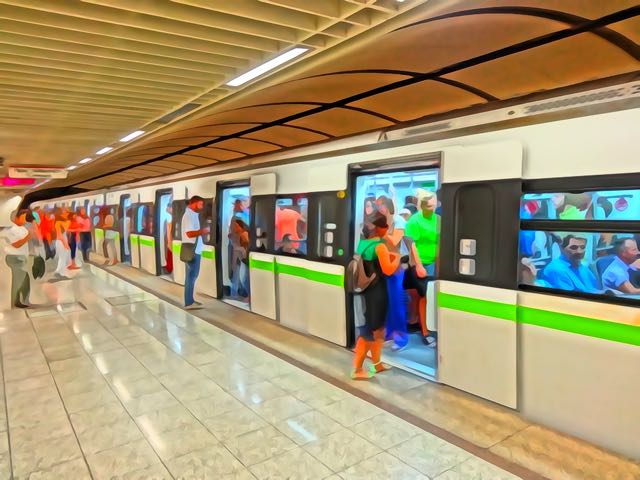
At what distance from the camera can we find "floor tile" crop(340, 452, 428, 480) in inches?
103

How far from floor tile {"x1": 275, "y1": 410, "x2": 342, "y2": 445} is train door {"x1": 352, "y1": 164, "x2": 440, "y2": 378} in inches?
38.4

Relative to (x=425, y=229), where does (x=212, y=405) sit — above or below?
below

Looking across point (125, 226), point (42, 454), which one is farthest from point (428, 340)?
point (125, 226)

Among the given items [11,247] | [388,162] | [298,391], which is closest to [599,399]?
[298,391]

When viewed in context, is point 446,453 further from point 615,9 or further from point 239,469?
point 615,9

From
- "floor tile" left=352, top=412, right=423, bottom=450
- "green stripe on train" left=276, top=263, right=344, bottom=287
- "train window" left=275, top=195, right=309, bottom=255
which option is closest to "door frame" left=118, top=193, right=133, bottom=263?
"train window" left=275, top=195, right=309, bottom=255

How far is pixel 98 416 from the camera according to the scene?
3350 millimetres

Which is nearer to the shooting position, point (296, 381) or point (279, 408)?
point (279, 408)

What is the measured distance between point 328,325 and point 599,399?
289 centimetres

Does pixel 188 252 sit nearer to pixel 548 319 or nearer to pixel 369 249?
pixel 369 249

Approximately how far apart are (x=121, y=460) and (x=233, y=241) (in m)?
5.05

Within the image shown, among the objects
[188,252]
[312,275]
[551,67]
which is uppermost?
[551,67]

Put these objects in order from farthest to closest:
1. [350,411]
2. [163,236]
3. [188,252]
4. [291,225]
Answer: [163,236] < [188,252] < [291,225] < [350,411]

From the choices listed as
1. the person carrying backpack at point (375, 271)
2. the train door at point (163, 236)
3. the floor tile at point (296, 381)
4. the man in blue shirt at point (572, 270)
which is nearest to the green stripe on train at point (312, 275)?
the person carrying backpack at point (375, 271)
